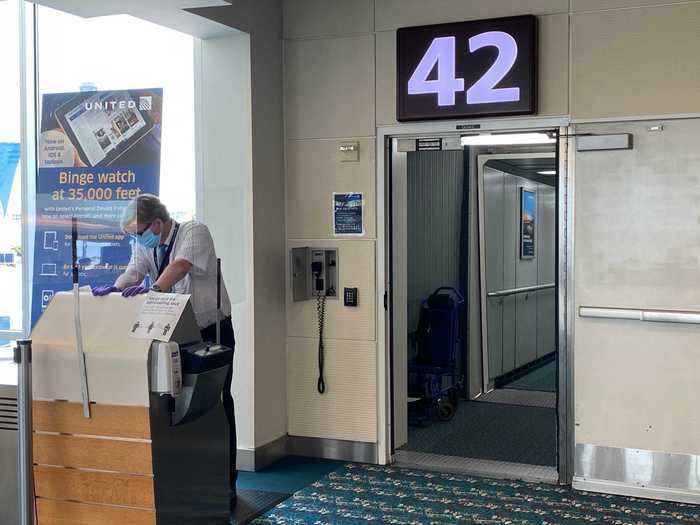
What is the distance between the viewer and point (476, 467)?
229 inches

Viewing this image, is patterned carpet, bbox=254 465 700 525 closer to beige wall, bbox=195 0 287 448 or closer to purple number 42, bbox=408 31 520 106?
beige wall, bbox=195 0 287 448

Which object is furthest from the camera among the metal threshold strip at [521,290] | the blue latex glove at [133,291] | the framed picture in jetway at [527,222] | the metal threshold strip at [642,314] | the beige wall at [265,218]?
the framed picture in jetway at [527,222]

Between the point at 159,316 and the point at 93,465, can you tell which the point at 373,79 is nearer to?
the point at 159,316

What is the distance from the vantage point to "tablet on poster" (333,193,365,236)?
5.97 metres

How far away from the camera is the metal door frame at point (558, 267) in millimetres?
5441

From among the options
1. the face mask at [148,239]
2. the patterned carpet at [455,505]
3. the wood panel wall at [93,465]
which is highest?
the face mask at [148,239]

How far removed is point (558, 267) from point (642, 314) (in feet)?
1.89

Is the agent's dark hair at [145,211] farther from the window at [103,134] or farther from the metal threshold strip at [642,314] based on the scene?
the metal threshold strip at [642,314]

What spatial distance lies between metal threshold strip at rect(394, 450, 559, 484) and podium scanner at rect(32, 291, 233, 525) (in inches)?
81.5

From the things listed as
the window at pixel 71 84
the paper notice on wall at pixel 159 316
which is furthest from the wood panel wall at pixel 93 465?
the window at pixel 71 84

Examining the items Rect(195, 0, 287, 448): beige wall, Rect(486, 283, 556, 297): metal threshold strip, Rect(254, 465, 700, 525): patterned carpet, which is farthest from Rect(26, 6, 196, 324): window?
Rect(486, 283, 556, 297): metal threshold strip

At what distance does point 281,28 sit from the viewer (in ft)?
20.2

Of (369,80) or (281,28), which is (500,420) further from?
(281,28)

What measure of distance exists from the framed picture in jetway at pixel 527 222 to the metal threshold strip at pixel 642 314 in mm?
3197
